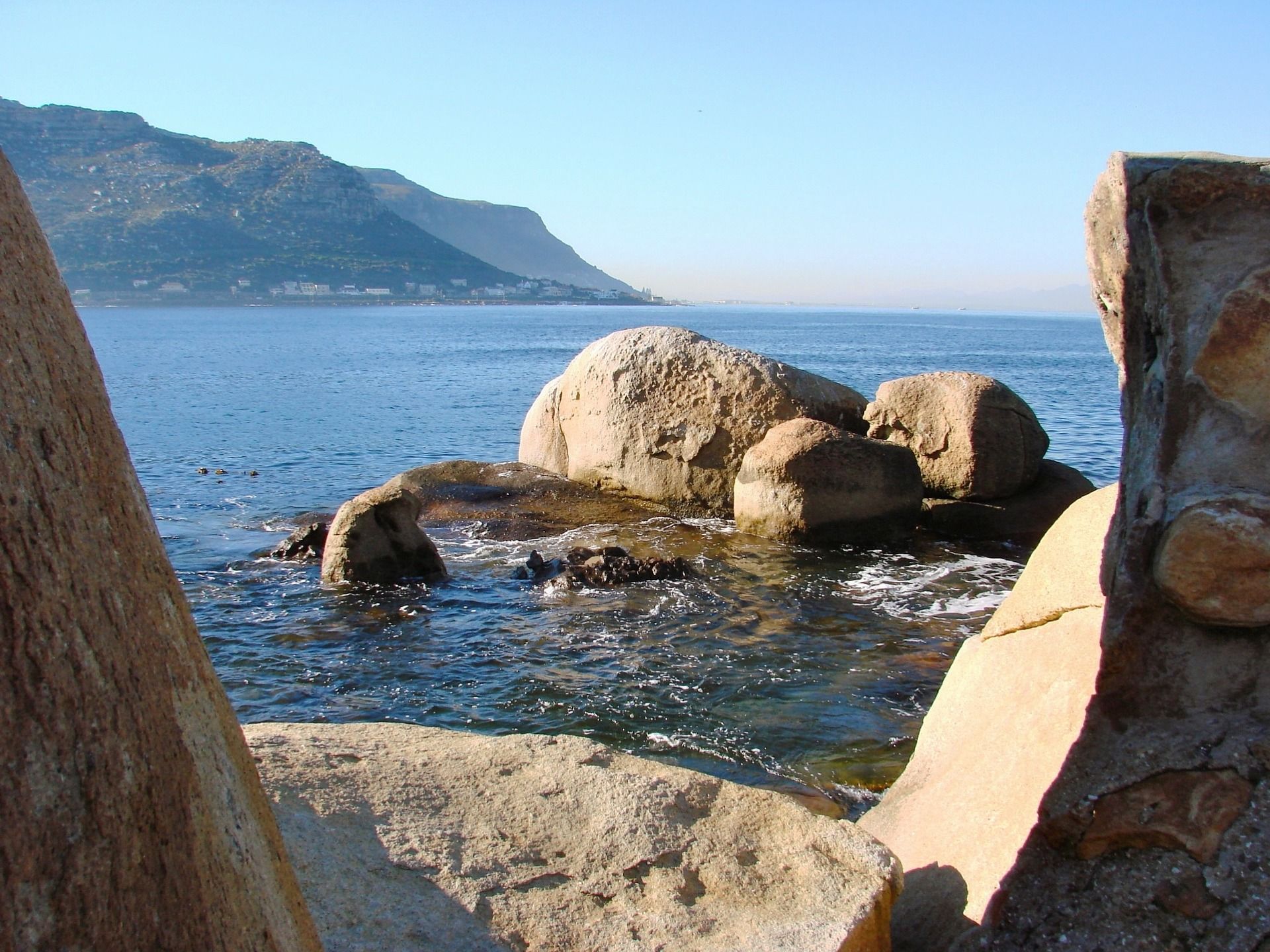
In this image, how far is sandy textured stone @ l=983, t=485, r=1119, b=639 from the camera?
14.3 feet

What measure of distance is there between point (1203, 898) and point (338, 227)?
165 metres

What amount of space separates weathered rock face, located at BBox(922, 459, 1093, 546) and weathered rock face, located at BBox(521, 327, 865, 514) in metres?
1.75

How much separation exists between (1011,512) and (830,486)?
245 cm

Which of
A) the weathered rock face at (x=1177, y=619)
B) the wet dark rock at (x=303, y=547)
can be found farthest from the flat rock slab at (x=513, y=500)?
the weathered rock face at (x=1177, y=619)

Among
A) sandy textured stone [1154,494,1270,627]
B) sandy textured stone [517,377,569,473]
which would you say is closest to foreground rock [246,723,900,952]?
sandy textured stone [1154,494,1270,627]

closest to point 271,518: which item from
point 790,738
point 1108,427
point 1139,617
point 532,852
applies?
point 790,738

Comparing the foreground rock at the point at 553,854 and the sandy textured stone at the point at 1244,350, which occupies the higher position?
the sandy textured stone at the point at 1244,350

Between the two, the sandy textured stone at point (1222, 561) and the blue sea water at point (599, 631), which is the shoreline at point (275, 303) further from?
the sandy textured stone at point (1222, 561)

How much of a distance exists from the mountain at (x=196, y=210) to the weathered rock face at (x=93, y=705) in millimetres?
113657

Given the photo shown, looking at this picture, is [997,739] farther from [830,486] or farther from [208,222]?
[208,222]

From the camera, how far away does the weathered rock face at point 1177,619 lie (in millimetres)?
2797

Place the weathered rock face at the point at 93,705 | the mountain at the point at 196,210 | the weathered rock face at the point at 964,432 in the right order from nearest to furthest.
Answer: the weathered rock face at the point at 93,705, the weathered rock face at the point at 964,432, the mountain at the point at 196,210

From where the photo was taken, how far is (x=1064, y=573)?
4523 mm

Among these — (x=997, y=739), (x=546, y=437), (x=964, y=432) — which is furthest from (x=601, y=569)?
(x=997, y=739)
